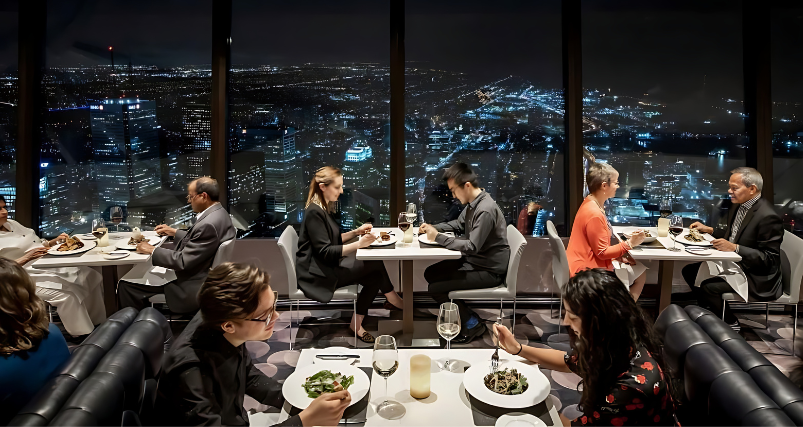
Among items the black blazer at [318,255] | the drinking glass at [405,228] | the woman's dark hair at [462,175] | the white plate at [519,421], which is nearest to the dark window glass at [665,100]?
the woman's dark hair at [462,175]

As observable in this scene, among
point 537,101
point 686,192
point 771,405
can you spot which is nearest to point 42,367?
point 771,405

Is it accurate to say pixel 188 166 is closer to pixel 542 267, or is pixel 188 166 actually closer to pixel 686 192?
pixel 542 267

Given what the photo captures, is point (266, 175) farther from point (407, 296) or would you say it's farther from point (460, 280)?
point (460, 280)

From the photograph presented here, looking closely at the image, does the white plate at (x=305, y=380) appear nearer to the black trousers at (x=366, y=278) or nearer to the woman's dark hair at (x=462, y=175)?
the black trousers at (x=366, y=278)

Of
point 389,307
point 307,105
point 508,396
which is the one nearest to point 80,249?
point 307,105

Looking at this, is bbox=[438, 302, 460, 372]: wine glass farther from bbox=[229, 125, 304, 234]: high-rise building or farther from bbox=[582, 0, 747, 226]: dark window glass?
bbox=[582, 0, 747, 226]: dark window glass
